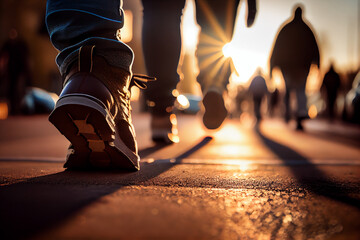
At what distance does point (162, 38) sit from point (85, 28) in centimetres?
110

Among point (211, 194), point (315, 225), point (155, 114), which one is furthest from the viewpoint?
point (155, 114)

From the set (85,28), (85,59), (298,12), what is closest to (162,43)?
(85,28)

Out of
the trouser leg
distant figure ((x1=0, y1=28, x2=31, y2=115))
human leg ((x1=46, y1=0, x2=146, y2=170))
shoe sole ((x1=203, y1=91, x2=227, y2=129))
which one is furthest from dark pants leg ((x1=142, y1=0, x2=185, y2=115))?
distant figure ((x1=0, y1=28, x2=31, y2=115))

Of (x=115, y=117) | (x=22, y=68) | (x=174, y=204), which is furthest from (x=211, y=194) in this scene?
(x=22, y=68)

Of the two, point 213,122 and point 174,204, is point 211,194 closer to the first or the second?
point 174,204

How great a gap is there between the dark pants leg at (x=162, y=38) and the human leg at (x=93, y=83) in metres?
0.96

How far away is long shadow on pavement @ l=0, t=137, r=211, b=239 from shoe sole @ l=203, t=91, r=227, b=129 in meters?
1.68

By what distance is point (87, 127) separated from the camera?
1.14 meters

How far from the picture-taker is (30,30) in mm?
19109

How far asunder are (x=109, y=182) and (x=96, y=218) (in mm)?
380

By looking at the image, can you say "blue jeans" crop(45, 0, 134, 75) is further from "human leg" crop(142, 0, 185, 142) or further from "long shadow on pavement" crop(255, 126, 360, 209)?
"human leg" crop(142, 0, 185, 142)

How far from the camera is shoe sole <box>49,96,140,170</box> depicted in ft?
3.70

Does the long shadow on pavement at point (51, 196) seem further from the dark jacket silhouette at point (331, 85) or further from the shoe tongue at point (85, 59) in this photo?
the dark jacket silhouette at point (331, 85)

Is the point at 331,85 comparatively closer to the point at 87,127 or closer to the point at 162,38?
the point at 162,38
